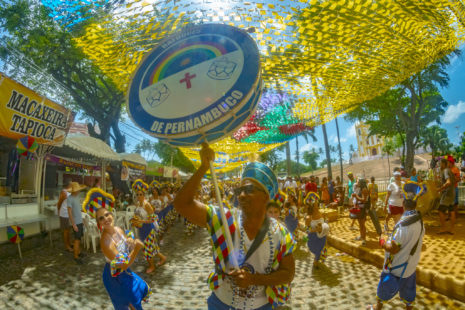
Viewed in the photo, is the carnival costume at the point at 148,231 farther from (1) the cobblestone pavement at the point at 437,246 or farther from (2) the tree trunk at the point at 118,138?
(2) the tree trunk at the point at 118,138

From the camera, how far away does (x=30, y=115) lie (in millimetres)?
7094

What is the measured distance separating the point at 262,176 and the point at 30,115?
7.68m

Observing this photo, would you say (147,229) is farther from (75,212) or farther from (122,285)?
(122,285)

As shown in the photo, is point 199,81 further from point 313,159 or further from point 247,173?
point 313,159

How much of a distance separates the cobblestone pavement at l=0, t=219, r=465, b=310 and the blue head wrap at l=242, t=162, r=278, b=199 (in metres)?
1.87

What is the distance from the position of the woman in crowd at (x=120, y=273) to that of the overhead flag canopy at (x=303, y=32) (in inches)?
70.5

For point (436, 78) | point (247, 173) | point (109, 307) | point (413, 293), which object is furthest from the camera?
point (436, 78)

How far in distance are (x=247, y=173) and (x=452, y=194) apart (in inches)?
282

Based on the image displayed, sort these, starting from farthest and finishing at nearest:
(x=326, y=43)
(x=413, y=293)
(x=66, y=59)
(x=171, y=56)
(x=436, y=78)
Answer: (x=66, y=59) < (x=436, y=78) < (x=413, y=293) < (x=326, y=43) < (x=171, y=56)

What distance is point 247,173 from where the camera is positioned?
A: 6.48 ft

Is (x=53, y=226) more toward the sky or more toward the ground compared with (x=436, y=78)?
more toward the ground

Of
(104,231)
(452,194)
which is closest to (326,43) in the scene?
(104,231)

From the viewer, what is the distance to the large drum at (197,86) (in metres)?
1.46

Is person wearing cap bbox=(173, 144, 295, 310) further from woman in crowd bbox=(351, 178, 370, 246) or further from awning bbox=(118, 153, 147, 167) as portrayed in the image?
awning bbox=(118, 153, 147, 167)
